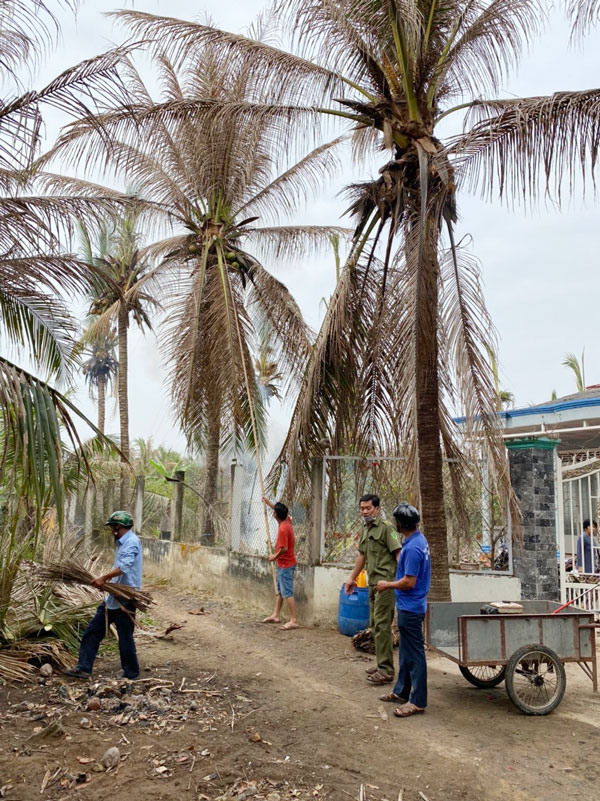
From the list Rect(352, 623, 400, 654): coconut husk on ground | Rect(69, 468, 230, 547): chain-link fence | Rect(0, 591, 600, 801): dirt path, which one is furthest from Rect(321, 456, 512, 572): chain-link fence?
Rect(69, 468, 230, 547): chain-link fence

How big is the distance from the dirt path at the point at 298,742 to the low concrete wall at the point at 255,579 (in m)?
1.89

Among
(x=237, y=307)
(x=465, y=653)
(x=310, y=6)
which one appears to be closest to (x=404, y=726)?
(x=465, y=653)

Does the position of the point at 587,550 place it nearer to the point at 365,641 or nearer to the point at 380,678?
the point at 365,641

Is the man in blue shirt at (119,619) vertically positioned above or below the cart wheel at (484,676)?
above

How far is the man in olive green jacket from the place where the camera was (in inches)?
283

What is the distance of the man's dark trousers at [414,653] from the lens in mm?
6082

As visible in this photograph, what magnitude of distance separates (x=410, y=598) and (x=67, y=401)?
11.0 feet

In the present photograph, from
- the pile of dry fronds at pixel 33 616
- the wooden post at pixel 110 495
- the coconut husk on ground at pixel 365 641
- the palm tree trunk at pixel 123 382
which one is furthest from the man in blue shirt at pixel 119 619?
the palm tree trunk at pixel 123 382

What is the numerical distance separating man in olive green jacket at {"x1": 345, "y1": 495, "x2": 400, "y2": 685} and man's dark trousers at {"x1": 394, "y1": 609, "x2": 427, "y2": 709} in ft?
3.12

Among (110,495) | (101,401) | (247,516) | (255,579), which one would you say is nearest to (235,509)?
(247,516)

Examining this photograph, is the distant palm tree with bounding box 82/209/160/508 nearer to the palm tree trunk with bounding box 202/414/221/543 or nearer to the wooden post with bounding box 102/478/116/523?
the wooden post with bounding box 102/478/116/523

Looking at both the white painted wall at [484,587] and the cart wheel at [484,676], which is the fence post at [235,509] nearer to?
the white painted wall at [484,587]

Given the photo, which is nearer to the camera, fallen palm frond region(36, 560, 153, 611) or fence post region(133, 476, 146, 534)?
fallen palm frond region(36, 560, 153, 611)

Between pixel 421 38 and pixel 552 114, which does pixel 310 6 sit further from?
pixel 552 114
